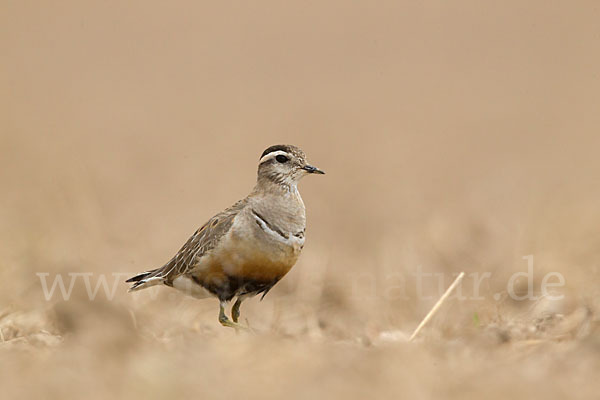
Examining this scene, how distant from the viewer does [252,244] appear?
6676 millimetres

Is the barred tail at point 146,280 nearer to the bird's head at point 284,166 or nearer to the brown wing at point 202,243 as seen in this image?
the brown wing at point 202,243

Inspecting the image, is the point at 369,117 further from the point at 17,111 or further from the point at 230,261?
the point at 230,261

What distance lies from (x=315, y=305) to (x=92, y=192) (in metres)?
5.23

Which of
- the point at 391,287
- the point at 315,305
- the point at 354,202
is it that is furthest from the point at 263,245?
the point at 354,202

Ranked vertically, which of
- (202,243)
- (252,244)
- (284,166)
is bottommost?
(202,243)

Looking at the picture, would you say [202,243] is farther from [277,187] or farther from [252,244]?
[277,187]

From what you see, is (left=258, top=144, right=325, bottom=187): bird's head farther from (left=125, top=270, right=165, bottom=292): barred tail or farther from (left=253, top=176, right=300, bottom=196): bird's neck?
(left=125, top=270, right=165, bottom=292): barred tail

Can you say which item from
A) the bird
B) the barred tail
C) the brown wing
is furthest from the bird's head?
the barred tail

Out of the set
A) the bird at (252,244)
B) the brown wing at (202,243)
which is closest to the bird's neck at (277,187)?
the bird at (252,244)

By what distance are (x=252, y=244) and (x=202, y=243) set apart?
54 cm

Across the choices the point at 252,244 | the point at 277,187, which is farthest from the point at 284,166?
the point at 252,244

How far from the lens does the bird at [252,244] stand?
22.0ft

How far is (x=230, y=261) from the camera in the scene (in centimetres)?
675

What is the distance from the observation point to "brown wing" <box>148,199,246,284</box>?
6.91 meters
